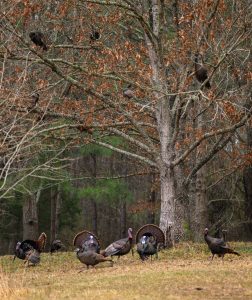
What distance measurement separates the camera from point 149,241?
59.9 feet

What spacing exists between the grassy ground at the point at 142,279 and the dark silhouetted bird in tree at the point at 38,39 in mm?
5889

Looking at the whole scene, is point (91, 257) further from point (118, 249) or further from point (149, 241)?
point (149, 241)

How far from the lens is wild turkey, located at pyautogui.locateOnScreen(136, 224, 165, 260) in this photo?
18.0 metres

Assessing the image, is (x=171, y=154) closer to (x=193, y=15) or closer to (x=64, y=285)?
(x=193, y=15)

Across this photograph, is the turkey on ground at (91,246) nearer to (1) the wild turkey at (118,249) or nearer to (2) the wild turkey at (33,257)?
(1) the wild turkey at (118,249)

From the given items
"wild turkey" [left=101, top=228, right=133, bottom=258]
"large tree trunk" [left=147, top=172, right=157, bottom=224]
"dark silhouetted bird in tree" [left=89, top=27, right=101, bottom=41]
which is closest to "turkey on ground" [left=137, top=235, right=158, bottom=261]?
"wild turkey" [left=101, top=228, right=133, bottom=258]

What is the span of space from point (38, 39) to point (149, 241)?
19.8ft

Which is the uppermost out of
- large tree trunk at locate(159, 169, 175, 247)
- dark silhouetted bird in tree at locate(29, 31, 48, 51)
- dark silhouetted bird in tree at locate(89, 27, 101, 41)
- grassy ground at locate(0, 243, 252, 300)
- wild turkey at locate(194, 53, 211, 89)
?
dark silhouetted bird in tree at locate(89, 27, 101, 41)

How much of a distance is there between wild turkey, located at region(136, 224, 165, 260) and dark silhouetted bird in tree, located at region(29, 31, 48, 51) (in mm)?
5694

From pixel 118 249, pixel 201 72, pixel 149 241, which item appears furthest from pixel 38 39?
pixel 149 241

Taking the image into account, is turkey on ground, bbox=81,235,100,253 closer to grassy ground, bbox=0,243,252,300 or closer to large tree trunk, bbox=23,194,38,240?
grassy ground, bbox=0,243,252,300

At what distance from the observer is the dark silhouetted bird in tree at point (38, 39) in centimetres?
1861

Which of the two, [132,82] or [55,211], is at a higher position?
[132,82]

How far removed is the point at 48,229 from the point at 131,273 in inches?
1005
